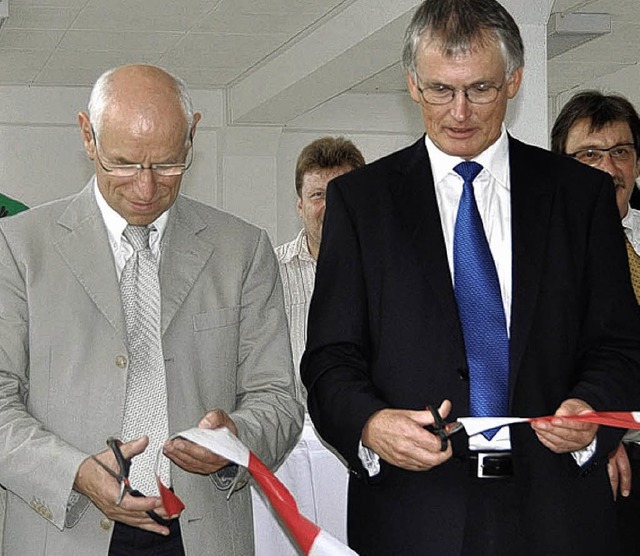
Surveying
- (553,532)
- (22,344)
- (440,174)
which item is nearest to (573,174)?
(440,174)

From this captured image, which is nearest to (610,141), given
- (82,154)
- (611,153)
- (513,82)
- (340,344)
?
(611,153)

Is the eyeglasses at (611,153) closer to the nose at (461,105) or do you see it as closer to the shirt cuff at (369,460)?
the nose at (461,105)

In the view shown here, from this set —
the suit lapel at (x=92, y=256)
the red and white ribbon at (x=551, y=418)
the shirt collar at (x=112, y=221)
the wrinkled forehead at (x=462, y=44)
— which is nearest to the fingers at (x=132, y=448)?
the suit lapel at (x=92, y=256)

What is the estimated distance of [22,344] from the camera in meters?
2.39

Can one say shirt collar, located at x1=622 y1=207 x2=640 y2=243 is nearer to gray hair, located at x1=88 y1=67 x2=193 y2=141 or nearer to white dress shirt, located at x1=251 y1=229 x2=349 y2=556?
white dress shirt, located at x1=251 y1=229 x2=349 y2=556

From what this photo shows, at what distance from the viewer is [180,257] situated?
8.39 feet

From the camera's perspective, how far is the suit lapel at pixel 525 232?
2.32 metres

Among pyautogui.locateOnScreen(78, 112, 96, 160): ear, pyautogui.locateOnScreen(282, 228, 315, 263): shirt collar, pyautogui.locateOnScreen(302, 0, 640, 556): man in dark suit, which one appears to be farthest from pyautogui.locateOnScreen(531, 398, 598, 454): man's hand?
pyautogui.locateOnScreen(282, 228, 315, 263): shirt collar

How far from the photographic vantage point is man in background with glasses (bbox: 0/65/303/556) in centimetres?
234

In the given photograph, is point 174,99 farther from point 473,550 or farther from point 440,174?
point 473,550

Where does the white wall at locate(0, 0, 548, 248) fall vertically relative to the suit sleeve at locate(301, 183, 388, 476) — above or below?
above

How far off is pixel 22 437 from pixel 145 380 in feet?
0.86

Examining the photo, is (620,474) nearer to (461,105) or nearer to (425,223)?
(425,223)

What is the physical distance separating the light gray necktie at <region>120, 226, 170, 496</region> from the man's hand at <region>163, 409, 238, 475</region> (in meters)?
0.09
